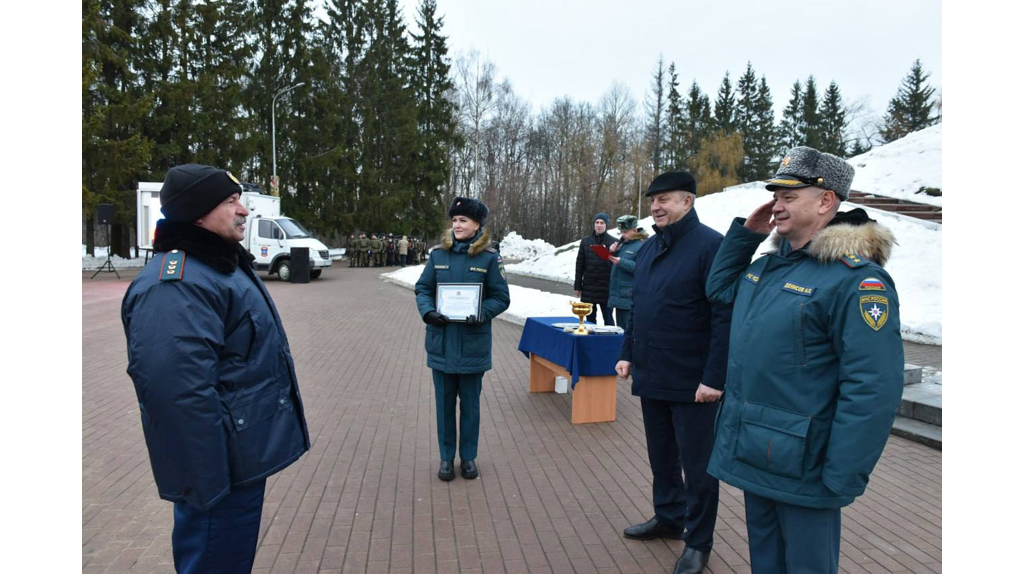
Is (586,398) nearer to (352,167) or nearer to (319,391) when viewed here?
(319,391)

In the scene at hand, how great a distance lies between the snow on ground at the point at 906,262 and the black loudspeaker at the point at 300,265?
8.81 m

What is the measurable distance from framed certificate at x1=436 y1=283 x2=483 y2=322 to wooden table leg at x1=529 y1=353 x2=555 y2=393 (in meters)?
2.87

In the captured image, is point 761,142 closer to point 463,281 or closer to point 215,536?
point 463,281

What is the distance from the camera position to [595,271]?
955 centimetres

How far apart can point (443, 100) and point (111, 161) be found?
79.1 feet

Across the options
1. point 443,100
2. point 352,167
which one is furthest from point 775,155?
point 352,167

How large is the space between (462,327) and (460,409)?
0.65 metres

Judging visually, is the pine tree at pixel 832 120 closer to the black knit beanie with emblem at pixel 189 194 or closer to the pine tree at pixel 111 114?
the pine tree at pixel 111 114

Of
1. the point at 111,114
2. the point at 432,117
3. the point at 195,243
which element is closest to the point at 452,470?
the point at 195,243

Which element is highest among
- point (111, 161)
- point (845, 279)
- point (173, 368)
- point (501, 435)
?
point (111, 161)

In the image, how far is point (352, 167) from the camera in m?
39.6

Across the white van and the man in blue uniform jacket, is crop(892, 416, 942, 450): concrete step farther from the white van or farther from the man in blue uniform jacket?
the white van

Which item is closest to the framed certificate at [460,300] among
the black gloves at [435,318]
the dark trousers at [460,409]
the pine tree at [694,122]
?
the black gloves at [435,318]

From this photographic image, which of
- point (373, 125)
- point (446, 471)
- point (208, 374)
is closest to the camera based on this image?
point (208, 374)
